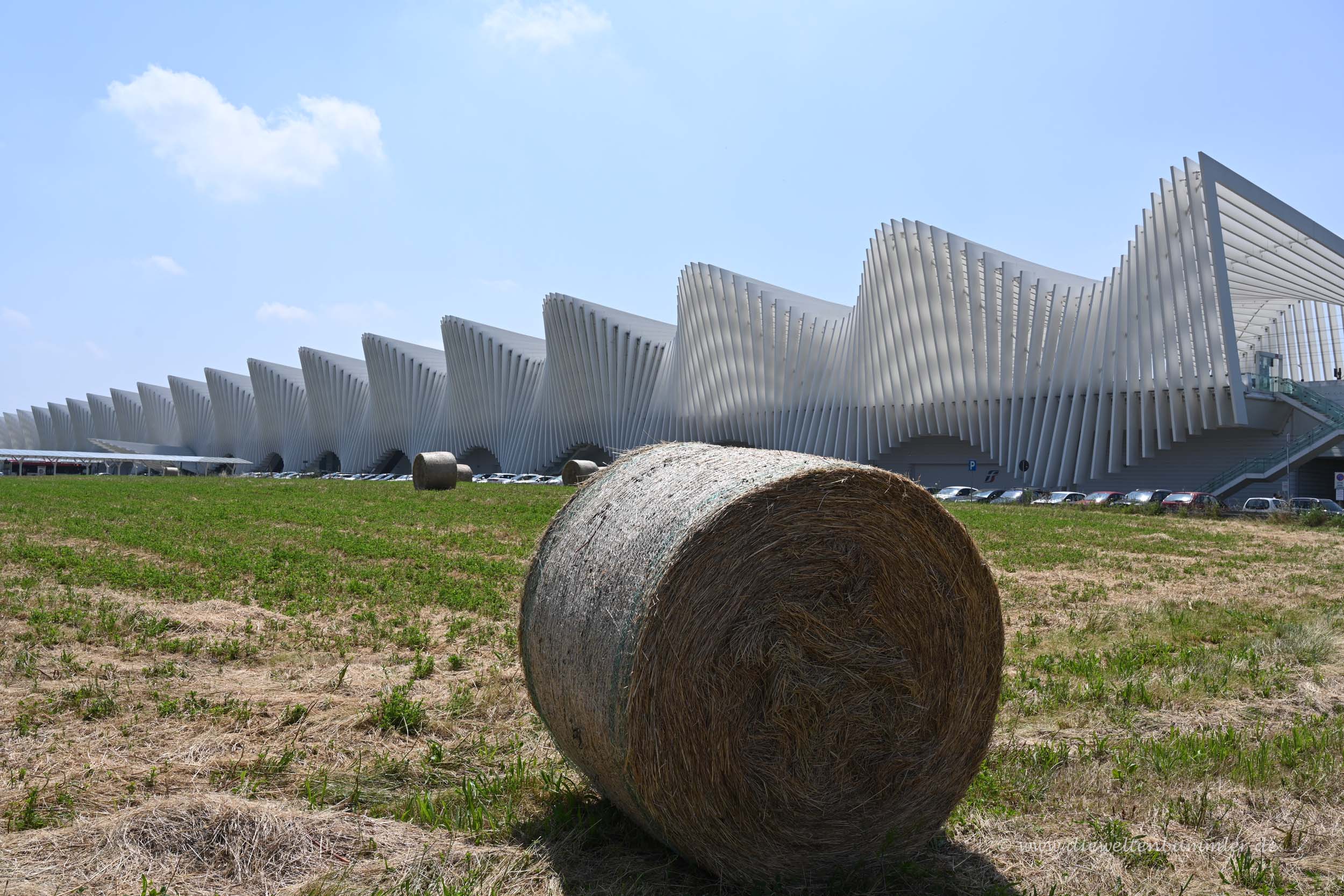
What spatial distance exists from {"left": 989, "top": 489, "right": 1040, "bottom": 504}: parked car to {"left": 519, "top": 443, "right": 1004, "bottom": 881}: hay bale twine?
3630 centimetres

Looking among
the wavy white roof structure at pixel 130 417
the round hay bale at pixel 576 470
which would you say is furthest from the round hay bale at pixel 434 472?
the wavy white roof structure at pixel 130 417

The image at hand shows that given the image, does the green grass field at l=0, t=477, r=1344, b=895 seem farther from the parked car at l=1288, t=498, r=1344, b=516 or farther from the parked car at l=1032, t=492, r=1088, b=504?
the parked car at l=1032, t=492, r=1088, b=504

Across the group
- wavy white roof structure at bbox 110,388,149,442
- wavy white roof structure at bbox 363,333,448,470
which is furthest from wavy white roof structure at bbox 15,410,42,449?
wavy white roof structure at bbox 363,333,448,470

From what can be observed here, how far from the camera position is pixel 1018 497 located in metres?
41.5

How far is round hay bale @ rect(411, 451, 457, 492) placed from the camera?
1598 inches

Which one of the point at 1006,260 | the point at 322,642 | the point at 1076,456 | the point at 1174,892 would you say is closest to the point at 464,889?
the point at 1174,892

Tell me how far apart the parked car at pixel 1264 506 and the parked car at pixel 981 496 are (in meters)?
10.1

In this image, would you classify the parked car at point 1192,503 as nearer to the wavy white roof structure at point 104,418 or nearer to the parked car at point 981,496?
the parked car at point 981,496

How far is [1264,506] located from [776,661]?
118 ft

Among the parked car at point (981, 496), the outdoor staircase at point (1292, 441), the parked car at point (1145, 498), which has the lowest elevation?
the parked car at point (981, 496)

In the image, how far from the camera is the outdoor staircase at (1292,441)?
36.4 metres

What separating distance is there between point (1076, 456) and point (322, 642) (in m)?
39.9

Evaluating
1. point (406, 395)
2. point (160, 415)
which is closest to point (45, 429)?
point (160, 415)

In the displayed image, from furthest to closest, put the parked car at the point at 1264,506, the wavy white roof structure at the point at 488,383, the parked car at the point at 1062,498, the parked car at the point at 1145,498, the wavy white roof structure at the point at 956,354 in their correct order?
the wavy white roof structure at the point at 488,383 < the parked car at the point at 1062,498 < the wavy white roof structure at the point at 956,354 < the parked car at the point at 1145,498 < the parked car at the point at 1264,506
